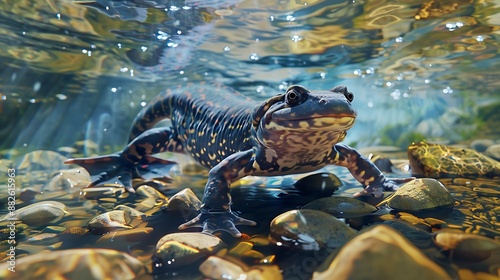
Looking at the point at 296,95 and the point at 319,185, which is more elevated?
the point at 296,95

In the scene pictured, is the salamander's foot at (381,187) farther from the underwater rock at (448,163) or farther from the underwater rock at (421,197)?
the underwater rock at (448,163)

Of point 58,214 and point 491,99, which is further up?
point 58,214

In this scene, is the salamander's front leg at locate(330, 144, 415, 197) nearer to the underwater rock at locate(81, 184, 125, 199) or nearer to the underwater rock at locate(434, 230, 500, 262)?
the underwater rock at locate(434, 230, 500, 262)

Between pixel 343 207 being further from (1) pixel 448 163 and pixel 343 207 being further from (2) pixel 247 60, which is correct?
(2) pixel 247 60

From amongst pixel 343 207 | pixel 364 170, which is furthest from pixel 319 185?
pixel 343 207

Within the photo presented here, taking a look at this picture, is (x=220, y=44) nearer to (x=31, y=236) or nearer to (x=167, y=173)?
(x=167, y=173)

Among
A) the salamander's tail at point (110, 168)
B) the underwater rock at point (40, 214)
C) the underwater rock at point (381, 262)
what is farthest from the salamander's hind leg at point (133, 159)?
the underwater rock at point (381, 262)

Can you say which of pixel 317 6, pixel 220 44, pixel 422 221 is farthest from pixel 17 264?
pixel 220 44
